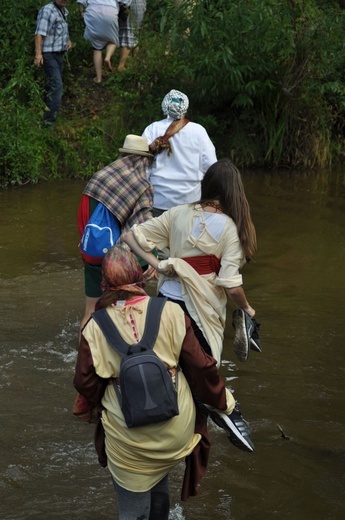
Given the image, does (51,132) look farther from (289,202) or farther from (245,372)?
(245,372)

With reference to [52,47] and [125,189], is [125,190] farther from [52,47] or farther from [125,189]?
[52,47]

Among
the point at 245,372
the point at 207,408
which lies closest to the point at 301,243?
the point at 245,372

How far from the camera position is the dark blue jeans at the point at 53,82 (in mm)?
13734

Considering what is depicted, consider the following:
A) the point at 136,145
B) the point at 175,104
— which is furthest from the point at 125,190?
the point at 175,104

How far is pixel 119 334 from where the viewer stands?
389 cm

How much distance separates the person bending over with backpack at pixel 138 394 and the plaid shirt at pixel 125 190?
7.43 feet

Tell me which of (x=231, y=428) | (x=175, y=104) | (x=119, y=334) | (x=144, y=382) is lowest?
(x=231, y=428)

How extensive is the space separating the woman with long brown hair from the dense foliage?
7.77 m

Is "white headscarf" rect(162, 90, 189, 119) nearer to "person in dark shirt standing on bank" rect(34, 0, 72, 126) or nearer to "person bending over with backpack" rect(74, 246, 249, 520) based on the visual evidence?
"person bending over with backpack" rect(74, 246, 249, 520)

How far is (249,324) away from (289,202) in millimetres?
7634

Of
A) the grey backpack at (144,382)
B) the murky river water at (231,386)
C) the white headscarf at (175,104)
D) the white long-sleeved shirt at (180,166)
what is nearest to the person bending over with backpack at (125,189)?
the white long-sleeved shirt at (180,166)

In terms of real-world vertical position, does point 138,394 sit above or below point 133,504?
above

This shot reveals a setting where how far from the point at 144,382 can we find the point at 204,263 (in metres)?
1.49

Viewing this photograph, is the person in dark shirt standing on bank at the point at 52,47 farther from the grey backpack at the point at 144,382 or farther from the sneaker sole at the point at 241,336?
the grey backpack at the point at 144,382
